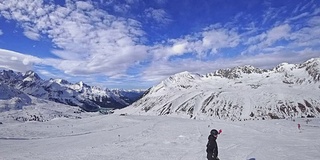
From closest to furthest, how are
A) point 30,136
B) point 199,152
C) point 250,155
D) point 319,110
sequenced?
point 250,155 < point 199,152 < point 30,136 < point 319,110

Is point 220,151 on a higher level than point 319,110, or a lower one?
lower

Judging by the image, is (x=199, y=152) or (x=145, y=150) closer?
(x=199, y=152)

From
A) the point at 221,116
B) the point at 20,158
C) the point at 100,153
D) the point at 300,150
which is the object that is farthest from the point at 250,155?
the point at 221,116

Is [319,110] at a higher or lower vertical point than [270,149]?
higher

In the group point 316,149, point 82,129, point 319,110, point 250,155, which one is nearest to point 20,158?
point 250,155

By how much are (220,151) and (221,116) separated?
165721 mm

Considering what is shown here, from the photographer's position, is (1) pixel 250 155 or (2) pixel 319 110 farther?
(2) pixel 319 110

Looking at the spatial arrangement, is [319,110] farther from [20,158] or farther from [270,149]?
[20,158]

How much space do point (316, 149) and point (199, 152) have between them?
10.8 m

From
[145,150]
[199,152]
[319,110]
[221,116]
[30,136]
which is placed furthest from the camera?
[221,116]

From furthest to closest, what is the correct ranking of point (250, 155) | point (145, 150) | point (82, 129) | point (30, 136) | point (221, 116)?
1. point (221, 116)
2. point (82, 129)
3. point (30, 136)
4. point (145, 150)
5. point (250, 155)

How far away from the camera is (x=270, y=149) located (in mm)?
26109

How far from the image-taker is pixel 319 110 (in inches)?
6850

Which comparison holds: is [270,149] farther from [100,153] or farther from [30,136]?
[30,136]
